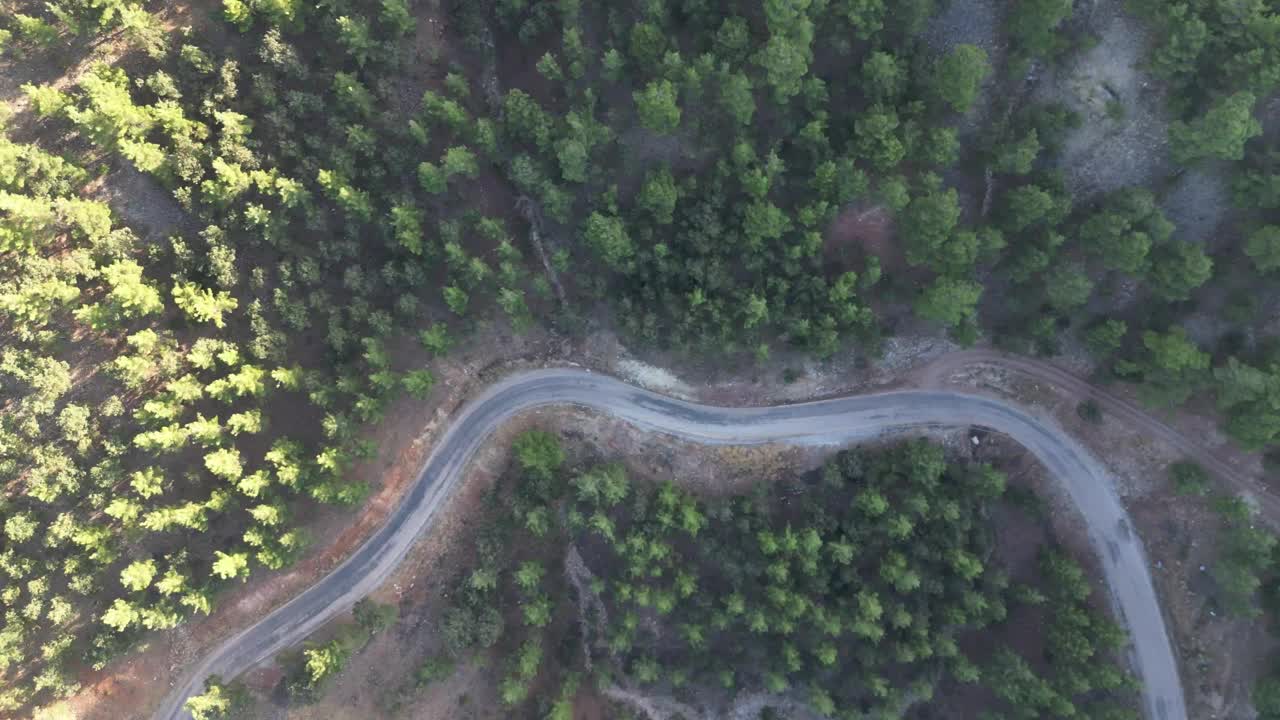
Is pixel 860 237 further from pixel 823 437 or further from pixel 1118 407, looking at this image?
pixel 1118 407

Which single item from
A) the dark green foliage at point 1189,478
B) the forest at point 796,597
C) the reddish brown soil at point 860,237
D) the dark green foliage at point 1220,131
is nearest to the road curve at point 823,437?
the forest at point 796,597

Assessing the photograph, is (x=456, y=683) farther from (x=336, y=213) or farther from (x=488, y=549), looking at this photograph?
(x=336, y=213)

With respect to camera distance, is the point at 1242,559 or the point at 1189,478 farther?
the point at 1189,478

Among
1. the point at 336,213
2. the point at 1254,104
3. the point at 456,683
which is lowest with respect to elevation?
the point at 456,683

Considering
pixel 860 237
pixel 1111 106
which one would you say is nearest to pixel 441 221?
pixel 860 237

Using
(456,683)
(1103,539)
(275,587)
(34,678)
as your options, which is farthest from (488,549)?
(1103,539)

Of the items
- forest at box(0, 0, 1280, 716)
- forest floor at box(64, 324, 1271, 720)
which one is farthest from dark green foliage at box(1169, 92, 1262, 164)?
forest floor at box(64, 324, 1271, 720)
